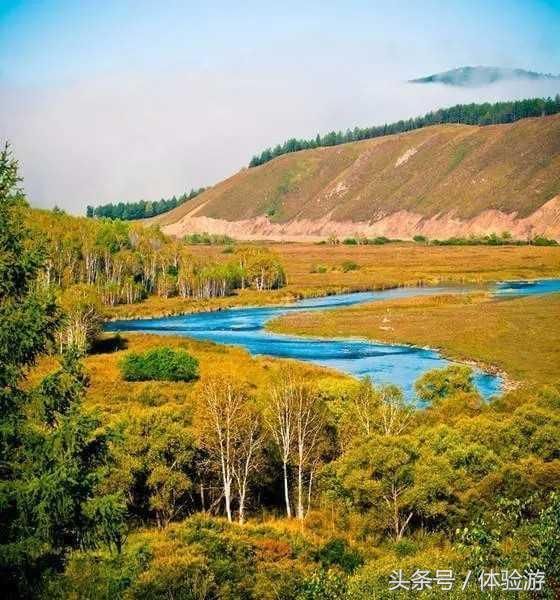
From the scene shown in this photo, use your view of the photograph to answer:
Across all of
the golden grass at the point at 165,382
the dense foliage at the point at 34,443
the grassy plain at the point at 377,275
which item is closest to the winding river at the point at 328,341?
the golden grass at the point at 165,382

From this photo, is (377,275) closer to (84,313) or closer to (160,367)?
(84,313)

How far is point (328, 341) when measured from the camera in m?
90.5

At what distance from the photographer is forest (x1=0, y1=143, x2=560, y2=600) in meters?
16.3

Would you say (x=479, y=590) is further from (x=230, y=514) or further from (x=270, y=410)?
(x=270, y=410)

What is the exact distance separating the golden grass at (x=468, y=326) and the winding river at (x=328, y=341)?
3060 millimetres

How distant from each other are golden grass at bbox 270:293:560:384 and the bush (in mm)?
27421

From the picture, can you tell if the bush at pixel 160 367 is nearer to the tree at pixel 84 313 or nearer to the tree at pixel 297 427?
the tree at pixel 84 313

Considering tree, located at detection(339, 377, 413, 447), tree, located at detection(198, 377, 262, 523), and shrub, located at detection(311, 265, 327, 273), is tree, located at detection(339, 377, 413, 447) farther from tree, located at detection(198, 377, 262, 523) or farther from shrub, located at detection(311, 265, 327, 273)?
shrub, located at detection(311, 265, 327, 273)

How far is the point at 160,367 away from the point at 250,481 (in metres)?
31.1

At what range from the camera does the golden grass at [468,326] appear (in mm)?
74625

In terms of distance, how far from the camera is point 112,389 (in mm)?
Answer: 60188

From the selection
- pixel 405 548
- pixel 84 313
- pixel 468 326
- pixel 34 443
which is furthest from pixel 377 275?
pixel 34 443

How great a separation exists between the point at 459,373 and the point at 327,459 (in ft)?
57.5

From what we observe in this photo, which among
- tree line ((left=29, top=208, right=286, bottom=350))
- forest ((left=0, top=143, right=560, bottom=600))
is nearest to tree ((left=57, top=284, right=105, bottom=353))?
forest ((left=0, top=143, right=560, bottom=600))
